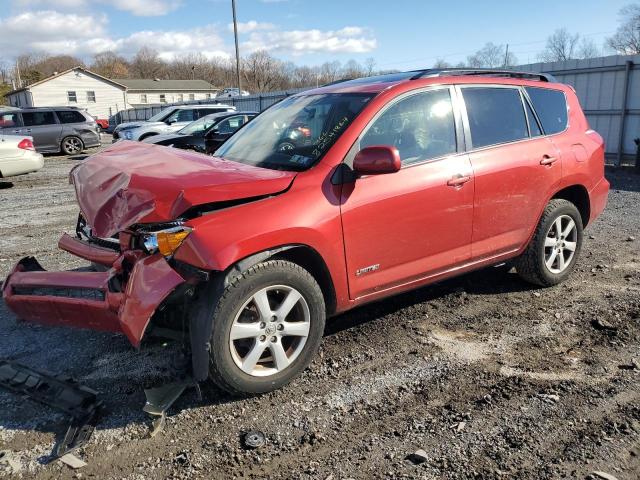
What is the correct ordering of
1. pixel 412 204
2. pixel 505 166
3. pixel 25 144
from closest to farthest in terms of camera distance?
pixel 412 204, pixel 505 166, pixel 25 144

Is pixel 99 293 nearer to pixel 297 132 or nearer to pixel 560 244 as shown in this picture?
pixel 297 132

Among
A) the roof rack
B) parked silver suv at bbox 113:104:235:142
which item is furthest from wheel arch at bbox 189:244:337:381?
parked silver suv at bbox 113:104:235:142

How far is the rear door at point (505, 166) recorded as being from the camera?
13.1 feet

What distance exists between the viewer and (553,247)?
4.71m

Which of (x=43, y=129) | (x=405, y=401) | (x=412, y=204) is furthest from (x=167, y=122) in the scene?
(x=405, y=401)

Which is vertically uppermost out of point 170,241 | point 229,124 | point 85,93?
point 85,93

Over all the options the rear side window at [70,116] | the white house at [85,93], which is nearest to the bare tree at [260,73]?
the white house at [85,93]

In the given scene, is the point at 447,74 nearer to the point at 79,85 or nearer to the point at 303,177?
the point at 303,177

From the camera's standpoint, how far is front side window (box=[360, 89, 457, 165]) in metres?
3.60

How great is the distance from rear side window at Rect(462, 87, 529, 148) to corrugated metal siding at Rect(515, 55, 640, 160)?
9.44 m

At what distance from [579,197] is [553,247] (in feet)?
1.96

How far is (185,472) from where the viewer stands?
252 centimetres

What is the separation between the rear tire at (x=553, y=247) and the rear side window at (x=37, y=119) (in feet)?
60.3

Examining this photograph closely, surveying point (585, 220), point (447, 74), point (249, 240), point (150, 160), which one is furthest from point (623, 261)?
point (150, 160)
